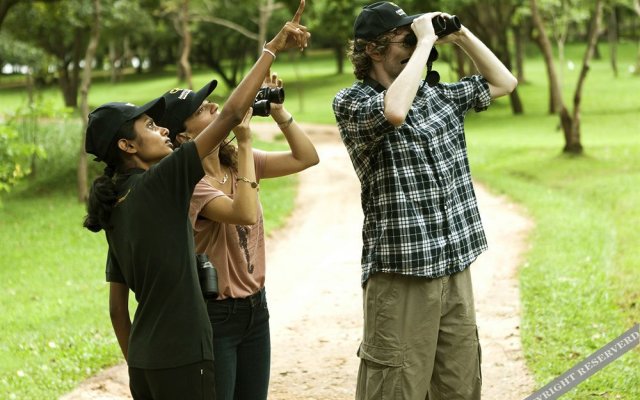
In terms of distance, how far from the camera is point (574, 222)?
1225 cm

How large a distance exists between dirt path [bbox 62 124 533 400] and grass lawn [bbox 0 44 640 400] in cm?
19

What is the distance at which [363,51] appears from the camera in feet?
12.7

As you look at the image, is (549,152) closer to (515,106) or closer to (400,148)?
(515,106)

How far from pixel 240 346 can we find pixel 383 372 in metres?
0.58

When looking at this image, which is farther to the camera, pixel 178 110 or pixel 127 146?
pixel 178 110

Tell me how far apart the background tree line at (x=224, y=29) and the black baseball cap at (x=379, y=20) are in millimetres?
8765

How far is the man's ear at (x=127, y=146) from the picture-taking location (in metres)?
3.35

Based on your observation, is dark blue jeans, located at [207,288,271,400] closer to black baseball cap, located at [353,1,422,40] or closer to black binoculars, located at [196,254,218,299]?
black binoculars, located at [196,254,218,299]

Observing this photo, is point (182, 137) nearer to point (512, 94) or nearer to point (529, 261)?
point (529, 261)

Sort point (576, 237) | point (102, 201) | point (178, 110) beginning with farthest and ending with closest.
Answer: point (576, 237), point (178, 110), point (102, 201)

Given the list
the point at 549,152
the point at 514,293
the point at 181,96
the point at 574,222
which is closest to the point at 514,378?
the point at 514,293

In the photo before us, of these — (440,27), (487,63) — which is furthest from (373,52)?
(487,63)

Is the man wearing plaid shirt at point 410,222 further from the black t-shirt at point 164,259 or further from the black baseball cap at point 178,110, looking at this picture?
the black t-shirt at point 164,259

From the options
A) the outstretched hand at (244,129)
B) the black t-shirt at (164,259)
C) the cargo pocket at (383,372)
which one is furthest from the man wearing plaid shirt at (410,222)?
the black t-shirt at (164,259)
